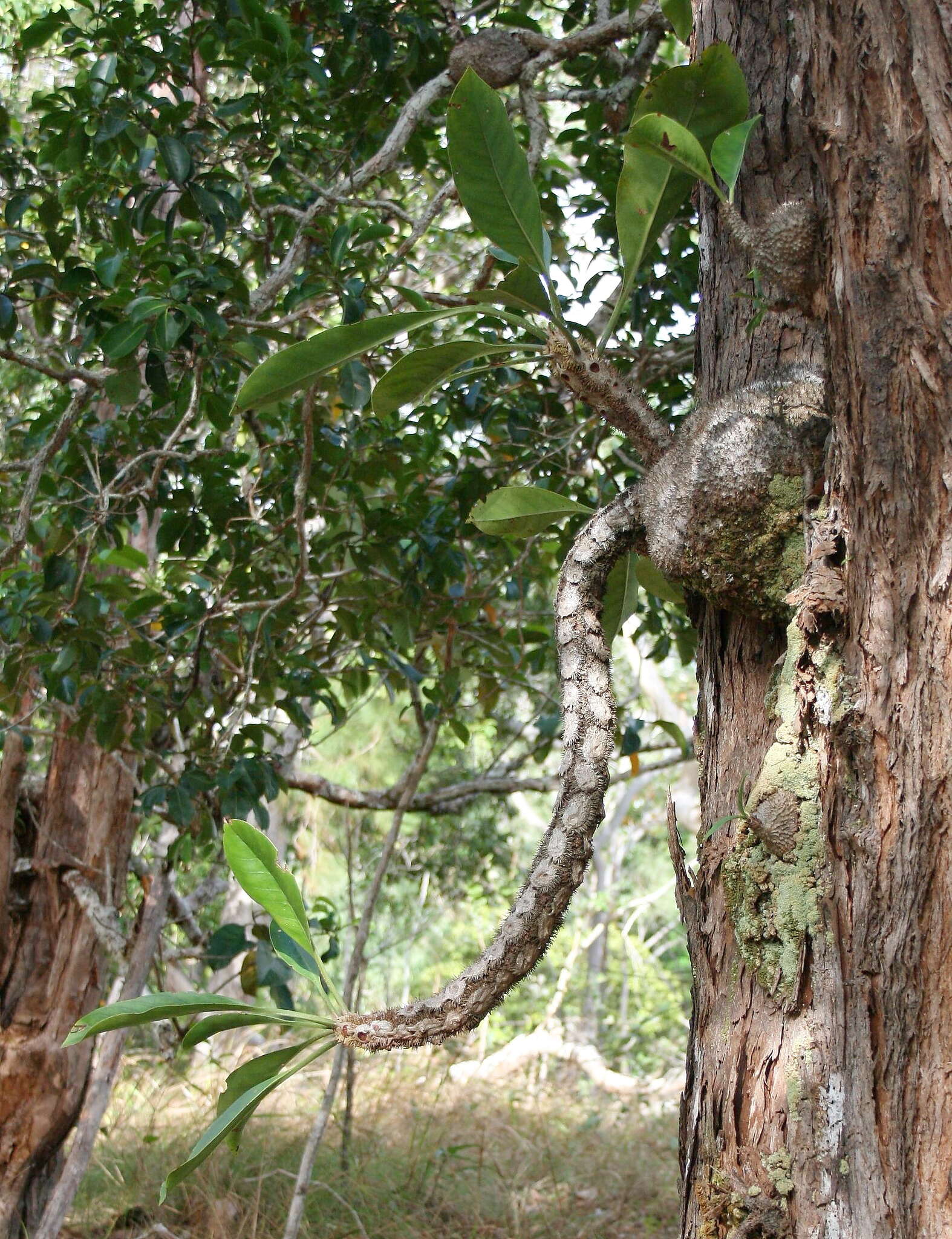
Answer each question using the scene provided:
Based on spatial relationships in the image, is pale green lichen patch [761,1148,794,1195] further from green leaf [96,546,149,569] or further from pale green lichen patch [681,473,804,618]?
green leaf [96,546,149,569]

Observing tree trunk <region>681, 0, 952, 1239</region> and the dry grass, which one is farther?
the dry grass

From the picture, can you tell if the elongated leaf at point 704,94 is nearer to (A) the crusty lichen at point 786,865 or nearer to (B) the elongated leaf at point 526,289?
(B) the elongated leaf at point 526,289

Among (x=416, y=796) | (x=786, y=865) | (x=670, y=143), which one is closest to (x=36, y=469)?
(x=670, y=143)

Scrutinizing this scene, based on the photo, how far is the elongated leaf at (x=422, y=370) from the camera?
3.70 feet

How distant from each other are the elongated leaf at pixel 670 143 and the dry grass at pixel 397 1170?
2.56 metres

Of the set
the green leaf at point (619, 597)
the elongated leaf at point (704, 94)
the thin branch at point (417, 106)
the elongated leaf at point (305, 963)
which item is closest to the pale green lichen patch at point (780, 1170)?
the elongated leaf at point (305, 963)

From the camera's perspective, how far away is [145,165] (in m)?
2.24

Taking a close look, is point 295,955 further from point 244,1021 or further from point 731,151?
point 731,151

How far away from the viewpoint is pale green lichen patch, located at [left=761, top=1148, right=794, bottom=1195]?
87cm

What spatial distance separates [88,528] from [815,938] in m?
2.00

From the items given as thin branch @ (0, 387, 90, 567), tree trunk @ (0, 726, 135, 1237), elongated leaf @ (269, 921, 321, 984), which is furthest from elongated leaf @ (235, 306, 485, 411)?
tree trunk @ (0, 726, 135, 1237)

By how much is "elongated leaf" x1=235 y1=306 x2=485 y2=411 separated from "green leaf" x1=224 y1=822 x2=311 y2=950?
46 cm

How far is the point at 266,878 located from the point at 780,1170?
0.55m

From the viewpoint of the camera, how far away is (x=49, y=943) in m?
3.17
